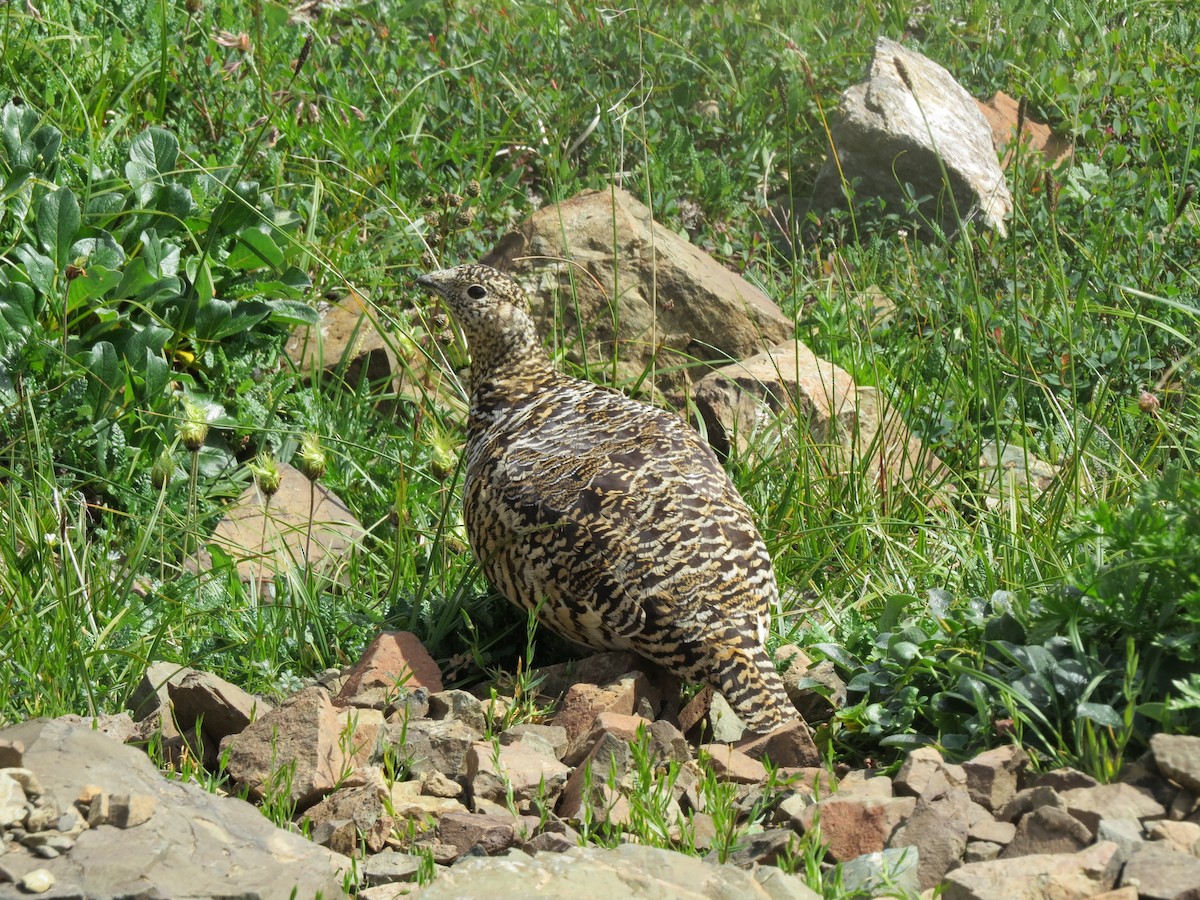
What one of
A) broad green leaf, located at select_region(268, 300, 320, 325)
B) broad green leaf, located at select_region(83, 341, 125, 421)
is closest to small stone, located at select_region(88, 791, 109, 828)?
broad green leaf, located at select_region(83, 341, 125, 421)

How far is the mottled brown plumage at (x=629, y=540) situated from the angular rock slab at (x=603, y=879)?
109 centimetres

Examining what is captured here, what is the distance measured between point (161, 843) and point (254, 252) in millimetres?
3767

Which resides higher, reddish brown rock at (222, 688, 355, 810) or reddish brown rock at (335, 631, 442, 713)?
reddish brown rock at (222, 688, 355, 810)

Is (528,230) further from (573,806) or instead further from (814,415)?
(573,806)

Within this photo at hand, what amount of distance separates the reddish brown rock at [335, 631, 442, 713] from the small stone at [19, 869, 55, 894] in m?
1.51

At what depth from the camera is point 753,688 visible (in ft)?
12.8

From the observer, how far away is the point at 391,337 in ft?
22.2

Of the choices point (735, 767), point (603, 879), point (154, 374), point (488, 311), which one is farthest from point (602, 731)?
point (154, 374)

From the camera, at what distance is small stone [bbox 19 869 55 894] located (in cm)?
259

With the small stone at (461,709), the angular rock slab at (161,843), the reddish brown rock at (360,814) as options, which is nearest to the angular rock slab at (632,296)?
the small stone at (461,709)

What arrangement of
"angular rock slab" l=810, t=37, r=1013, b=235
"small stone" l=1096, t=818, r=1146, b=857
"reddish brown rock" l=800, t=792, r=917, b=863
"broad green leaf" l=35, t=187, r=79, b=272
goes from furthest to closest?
"angular rock slab" l=810, t=37, r=1013, b=235, "broad green leaf" l=35, t=187, r=79, b=272, "reddish brown rock" l=800, t=792, r=917, b=863, "small stone" l=1096, t=818, r=1146, b=857

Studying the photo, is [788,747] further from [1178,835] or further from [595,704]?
[1178,835]

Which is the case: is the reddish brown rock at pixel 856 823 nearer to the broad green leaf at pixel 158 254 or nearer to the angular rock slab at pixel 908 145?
the broad green leaf at pixel 158 254

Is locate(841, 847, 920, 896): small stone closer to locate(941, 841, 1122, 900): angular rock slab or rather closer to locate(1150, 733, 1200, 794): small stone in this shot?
locate(941, 841, 1122, 900): angular rock slab
